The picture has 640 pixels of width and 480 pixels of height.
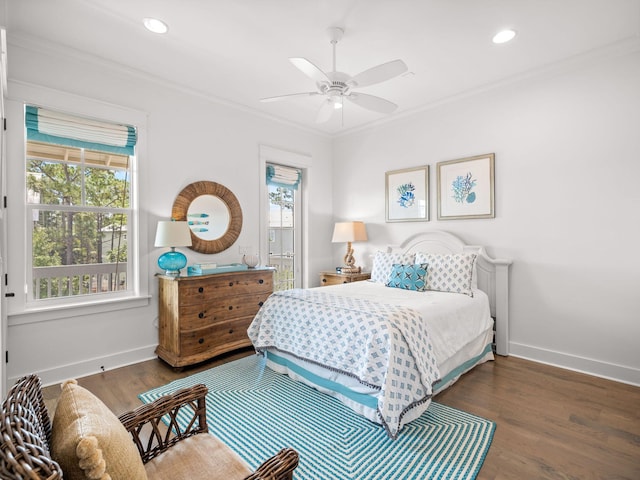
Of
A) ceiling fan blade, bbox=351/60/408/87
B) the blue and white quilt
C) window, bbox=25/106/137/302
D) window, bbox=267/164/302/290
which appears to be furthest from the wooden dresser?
ceiling fan blade, bbox=351/60/408/87

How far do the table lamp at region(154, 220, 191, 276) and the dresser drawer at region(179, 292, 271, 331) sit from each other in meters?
0.40

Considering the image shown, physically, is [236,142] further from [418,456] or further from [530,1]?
[418,456]

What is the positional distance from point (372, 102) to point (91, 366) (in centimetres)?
334

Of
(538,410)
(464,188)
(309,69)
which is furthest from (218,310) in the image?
(464,188)

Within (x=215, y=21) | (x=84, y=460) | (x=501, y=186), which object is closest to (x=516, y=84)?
(x=501, y=186)

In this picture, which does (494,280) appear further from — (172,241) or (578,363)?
(172,241)

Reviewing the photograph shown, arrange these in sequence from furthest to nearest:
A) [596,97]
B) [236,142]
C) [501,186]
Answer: [236,142] → [501,186] → [596,97]

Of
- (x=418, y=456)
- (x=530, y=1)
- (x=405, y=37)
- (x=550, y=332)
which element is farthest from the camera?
(x=550, y=332)

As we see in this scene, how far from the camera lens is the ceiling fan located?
2.20 m

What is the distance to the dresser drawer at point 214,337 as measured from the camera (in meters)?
3.10

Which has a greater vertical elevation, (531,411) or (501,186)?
(501,186)

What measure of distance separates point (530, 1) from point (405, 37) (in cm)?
85

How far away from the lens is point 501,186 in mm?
3533

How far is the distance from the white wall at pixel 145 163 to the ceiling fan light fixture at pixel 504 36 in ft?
8.87
